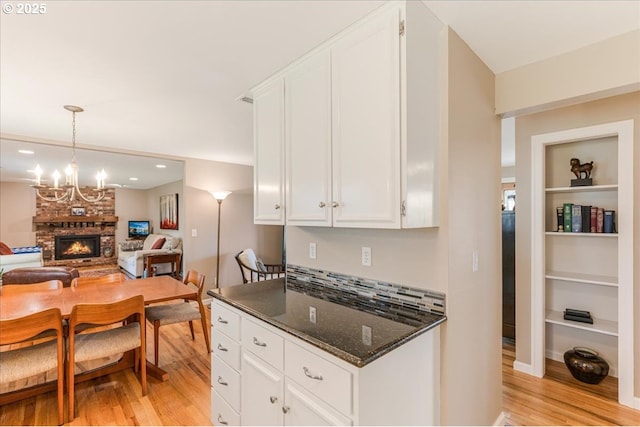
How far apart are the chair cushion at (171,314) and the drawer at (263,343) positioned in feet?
4.86

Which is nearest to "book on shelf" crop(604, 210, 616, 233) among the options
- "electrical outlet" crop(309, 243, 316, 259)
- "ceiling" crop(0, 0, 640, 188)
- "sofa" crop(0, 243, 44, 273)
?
"ceiling" crop(0, 0, 640, 188)

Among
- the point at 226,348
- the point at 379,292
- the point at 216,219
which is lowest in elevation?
the point at 226,348

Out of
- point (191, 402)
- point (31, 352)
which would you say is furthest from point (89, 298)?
point (191, 402)

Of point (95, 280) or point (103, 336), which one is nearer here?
point (103, 336)

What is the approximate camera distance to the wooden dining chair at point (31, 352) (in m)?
1.92

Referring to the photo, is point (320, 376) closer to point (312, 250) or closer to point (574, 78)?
point (312, 250)

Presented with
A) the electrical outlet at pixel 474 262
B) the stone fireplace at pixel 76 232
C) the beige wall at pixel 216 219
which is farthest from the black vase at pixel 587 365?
the stone fireplace at pixel 76 232

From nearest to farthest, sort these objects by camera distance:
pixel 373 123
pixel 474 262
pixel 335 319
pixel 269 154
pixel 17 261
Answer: pixel 373 123 → pixel 335 319 → pixel 474 262 → pixel 269 154 → pixel 17 261

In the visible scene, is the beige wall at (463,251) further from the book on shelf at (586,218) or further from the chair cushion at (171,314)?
the chair cushion at (171,314)

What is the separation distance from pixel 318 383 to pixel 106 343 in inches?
79.3

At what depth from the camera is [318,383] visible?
1260 mm

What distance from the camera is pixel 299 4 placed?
4.53ft

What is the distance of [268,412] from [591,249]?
9.82ft

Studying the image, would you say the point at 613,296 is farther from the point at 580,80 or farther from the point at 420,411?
the point at 420,411
